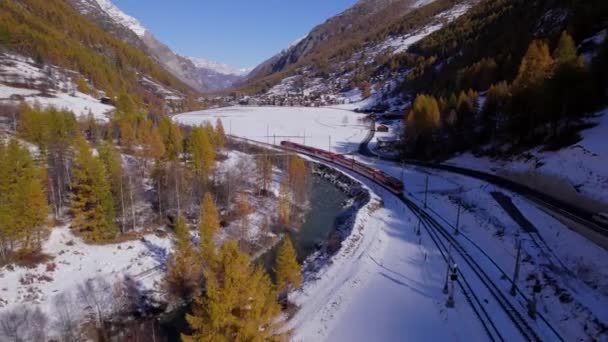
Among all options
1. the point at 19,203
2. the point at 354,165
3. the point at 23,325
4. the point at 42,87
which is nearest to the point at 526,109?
the point at 354,165

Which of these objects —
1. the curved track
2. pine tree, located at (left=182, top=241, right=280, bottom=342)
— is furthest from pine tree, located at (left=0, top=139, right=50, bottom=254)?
the curved track

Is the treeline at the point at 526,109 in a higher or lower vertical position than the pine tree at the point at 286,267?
higher

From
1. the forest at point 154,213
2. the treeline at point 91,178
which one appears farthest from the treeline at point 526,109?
the treeline at point 91,178

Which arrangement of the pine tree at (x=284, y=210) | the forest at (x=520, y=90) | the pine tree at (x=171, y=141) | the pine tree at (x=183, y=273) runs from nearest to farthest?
Answer: the pine tree at (x=183, y=273), the forest at (x=520, y=90), the pine tree at (x=284, y=210), the pine tree at (x=171, y=141)

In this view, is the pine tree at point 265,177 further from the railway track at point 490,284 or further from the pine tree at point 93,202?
the pine tree at point 93,202

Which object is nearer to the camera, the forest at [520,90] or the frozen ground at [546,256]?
the frozen ground at [546,256]
